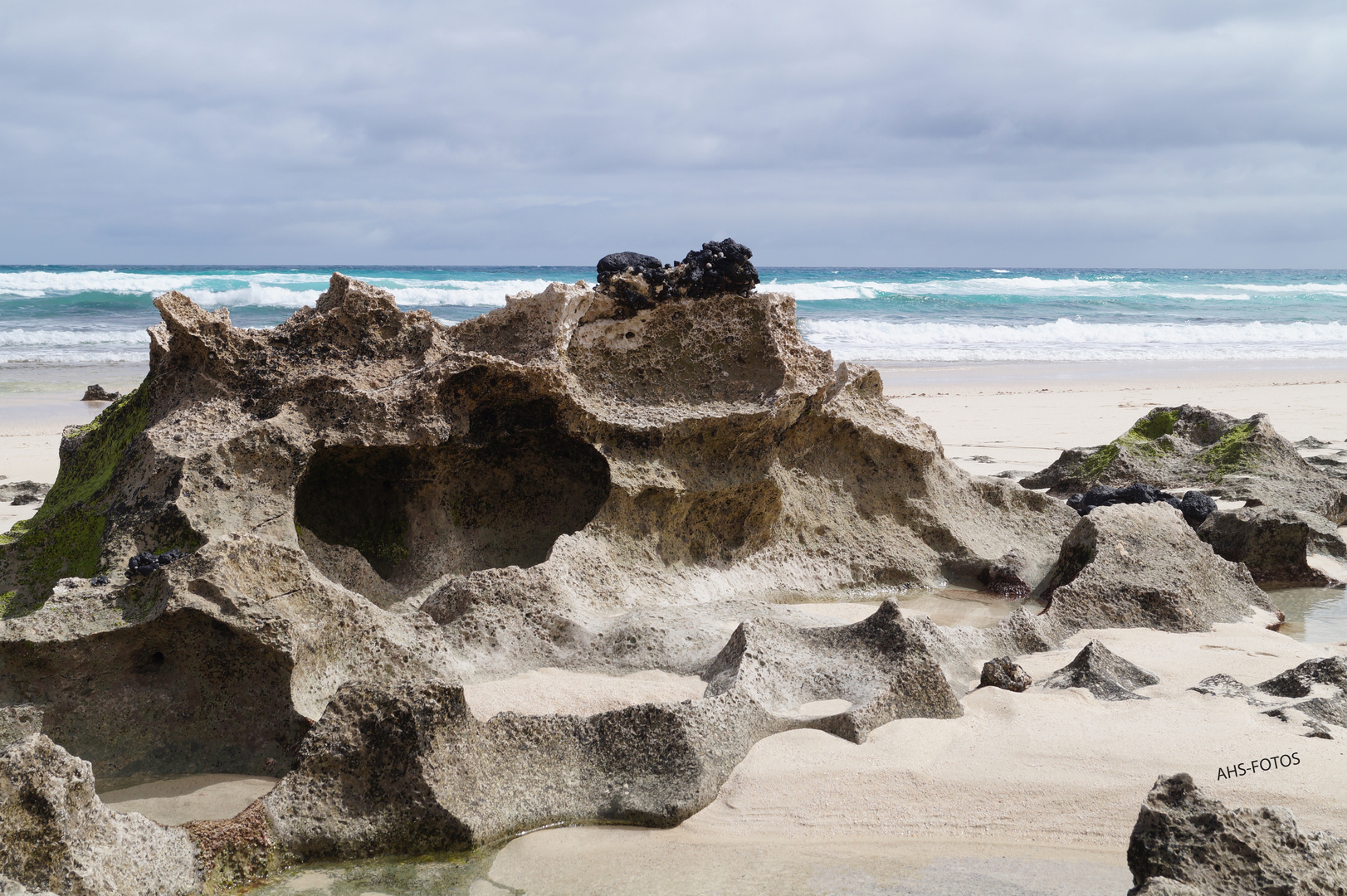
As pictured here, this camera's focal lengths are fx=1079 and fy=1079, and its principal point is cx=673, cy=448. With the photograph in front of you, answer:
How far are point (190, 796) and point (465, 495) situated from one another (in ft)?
5.82

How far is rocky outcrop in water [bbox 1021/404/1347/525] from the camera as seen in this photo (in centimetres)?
575

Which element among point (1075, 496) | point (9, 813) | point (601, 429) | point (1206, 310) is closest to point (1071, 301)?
point (1206, 310)

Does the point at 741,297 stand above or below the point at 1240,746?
above

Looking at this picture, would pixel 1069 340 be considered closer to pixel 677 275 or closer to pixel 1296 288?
pixel 677 275

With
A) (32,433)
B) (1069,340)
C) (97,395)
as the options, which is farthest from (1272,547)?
(1069,340)

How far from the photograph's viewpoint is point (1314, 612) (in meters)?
4.24

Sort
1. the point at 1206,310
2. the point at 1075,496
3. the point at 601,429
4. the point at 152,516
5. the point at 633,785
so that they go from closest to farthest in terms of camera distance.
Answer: the point at 633,785, the point at 152,516, the point at 601,429, the point at 1075,496, the point at 1206,310

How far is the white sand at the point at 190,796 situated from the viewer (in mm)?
2455

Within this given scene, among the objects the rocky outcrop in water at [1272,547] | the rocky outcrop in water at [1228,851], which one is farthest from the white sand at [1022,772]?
the rocky outcrop in water at [1272,547]

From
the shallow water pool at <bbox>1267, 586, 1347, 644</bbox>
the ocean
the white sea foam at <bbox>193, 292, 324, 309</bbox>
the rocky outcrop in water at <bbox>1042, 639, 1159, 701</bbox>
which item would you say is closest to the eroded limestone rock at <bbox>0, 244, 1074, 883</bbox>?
the rocky outcrop in water at <bbox>1042, 639, 1159, 701</bbox>

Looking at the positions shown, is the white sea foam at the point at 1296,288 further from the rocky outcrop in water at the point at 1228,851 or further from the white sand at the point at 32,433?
the rocky outcrop in water at the point at 1228,851

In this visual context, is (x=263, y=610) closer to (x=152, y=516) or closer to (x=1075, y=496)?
(x=152, y=516)

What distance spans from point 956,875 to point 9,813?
1786mm

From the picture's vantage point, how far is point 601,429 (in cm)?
405
